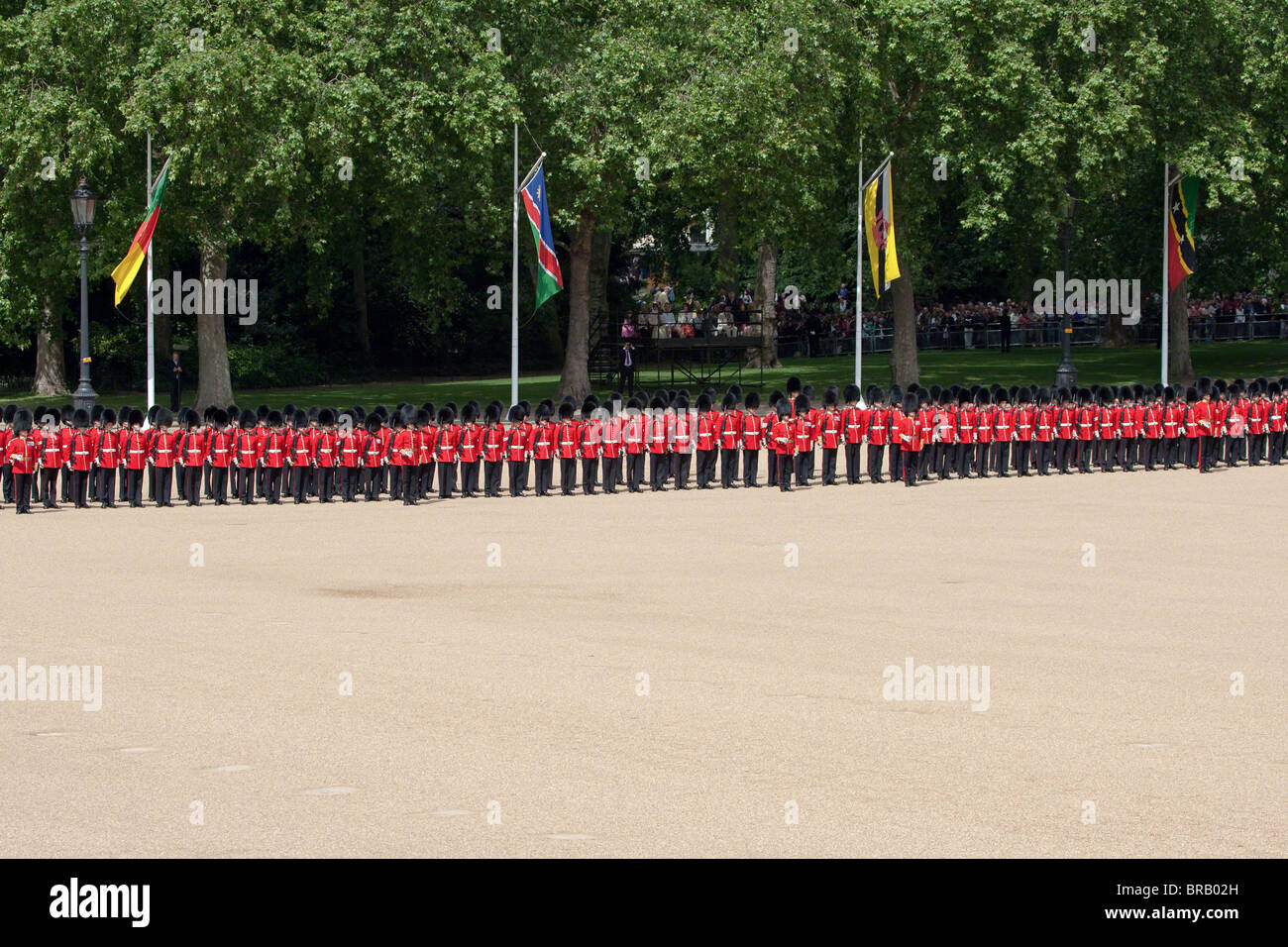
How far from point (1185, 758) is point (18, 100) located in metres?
31.0

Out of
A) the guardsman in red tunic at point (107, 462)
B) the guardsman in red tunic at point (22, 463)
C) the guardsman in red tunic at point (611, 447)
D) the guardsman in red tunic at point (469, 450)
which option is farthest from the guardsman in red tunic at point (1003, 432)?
the guardsman in red tunic at point (22, 463)

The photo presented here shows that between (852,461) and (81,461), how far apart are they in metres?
11.3

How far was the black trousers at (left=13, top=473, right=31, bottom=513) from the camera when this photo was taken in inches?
939

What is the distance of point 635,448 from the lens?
27141mm

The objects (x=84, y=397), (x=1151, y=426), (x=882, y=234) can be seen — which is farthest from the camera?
(x=882, y=234)

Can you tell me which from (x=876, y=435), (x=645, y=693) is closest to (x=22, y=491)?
(x=876, y=435)

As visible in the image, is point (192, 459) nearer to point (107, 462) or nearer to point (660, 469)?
point (107, 462)

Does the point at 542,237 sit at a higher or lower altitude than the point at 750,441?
higher

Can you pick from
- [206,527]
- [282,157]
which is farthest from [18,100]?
[206,527]

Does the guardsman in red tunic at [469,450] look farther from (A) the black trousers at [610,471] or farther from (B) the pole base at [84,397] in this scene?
(B) the pole base at [84,397]

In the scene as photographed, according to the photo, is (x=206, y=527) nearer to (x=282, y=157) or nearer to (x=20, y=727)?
(x=20, y=727)

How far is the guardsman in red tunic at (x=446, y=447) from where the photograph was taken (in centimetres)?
Answer: 2592

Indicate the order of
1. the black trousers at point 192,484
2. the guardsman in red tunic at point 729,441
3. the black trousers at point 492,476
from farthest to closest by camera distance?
the guardsman in red tunic at point 729,441, the black trousers at point 492,476, the black trousers at point 192,484

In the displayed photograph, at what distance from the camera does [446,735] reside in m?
10.7
